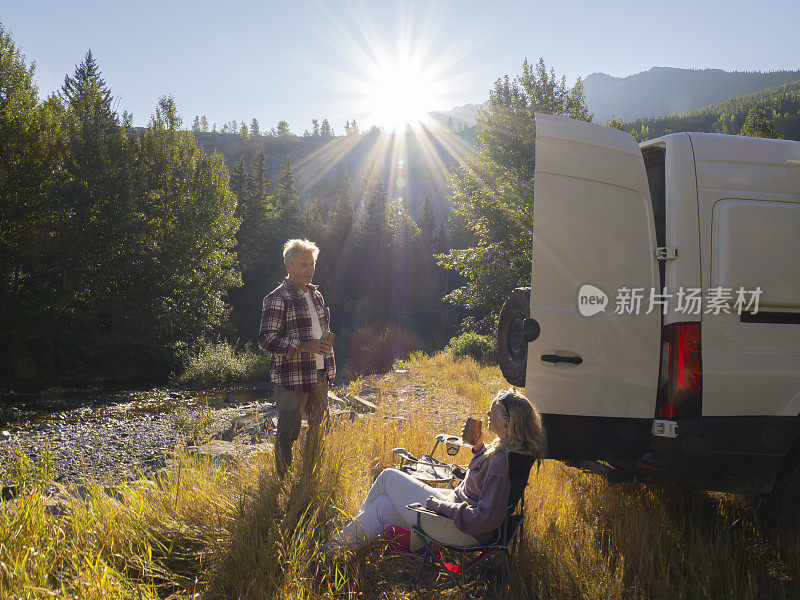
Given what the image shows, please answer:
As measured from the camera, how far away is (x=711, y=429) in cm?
264

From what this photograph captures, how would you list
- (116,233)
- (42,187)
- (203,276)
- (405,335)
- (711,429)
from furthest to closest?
(405,335) < (203,276) < (116,233) < (42,187) < (711,429)

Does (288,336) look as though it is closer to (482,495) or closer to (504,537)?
(482,495)

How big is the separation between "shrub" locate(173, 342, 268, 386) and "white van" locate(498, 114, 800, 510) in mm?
15868

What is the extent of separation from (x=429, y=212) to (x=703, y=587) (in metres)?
50.2

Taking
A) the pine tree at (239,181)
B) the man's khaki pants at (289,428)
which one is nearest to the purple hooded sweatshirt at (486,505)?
the man's khaki pants at (289,428)

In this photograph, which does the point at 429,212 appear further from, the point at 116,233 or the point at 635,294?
the point at 635,294

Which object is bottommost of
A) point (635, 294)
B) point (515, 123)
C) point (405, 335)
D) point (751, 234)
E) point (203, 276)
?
point (405, 335)

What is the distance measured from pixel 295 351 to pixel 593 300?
7.17 feet

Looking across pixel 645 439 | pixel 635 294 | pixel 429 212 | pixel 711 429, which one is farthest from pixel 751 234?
pixel 429 212

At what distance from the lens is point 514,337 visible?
142 inches

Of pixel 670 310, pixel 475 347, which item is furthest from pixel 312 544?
pixel 475 347

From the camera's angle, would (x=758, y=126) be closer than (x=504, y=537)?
No
